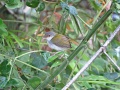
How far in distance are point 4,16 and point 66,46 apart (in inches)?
23.5

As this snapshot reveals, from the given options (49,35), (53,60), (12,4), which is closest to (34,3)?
(12,4)

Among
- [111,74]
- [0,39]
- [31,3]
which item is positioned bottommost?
[111,74]

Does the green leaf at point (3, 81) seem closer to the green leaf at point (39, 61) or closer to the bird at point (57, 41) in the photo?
the green leaf at point (39, 61)

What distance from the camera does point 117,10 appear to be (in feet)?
2.42

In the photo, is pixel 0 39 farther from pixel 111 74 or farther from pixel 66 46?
pixel 111 74

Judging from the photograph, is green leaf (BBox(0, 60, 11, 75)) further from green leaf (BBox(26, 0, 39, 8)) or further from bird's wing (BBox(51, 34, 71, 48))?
bird's wing (BBox(51, 34, 71, 48))

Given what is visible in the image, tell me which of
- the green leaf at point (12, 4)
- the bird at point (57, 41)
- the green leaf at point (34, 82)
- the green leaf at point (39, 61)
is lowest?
the green leaf at point (34, 82)

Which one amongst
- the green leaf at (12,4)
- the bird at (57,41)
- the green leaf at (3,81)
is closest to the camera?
the green leaf at (3,81)

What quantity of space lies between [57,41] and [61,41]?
0.05 meters

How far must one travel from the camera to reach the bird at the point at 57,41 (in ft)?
3.62

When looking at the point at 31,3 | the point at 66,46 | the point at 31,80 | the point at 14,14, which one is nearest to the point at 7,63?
the point at 31,80

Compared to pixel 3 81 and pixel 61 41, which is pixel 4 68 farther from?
pixel 61 41

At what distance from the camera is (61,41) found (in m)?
1.13

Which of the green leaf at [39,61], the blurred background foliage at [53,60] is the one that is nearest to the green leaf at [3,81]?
the blurred background foliage at [53,60]
